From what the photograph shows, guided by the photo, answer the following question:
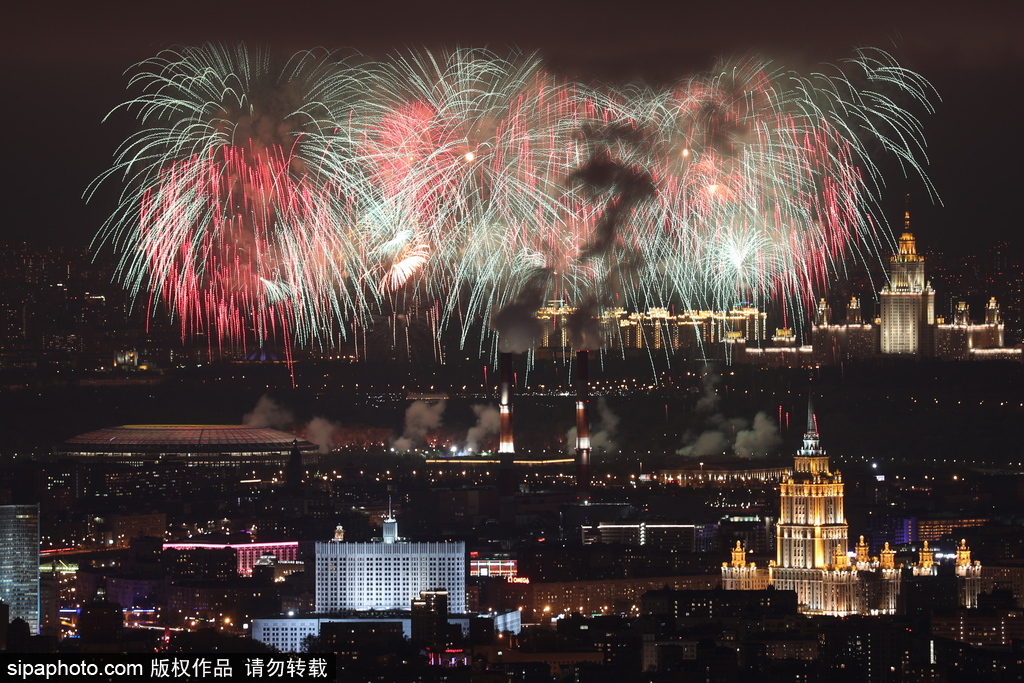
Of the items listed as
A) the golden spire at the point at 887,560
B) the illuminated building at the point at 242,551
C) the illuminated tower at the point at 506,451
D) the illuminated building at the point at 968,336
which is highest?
the illuminated building at the point at 968,336

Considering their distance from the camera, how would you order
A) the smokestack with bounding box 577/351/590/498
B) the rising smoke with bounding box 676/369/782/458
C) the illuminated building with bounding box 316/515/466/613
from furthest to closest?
the rising smoke with bounding box 676/369/782/458 → the smokestack with bounding box 577/351/590/498 → the illuminated building with bounding box 316/515/466/613

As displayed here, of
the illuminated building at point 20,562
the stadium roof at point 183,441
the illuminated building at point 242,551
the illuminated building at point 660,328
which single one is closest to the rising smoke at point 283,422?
the stadium roof at point 183,441

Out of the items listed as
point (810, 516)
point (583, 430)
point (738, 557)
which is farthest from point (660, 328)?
point (810, 516)

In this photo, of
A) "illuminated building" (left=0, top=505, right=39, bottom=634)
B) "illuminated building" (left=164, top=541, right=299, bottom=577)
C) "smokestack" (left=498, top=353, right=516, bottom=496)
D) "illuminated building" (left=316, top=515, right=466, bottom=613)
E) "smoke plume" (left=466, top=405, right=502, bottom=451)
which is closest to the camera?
"illuminated building" (left=0, top=505, right=39, bottom=634)

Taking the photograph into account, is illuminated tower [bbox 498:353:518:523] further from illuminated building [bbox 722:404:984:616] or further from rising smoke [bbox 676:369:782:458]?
illuminated building [bbox 722:404:984:616]

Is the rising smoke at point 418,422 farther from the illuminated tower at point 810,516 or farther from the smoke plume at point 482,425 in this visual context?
the illuminated tower at point 810,516

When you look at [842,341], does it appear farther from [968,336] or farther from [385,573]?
[385,573]

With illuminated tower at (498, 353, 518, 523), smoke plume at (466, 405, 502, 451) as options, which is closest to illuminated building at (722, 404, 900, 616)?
illuminated tower at (498, 353, 518, 523)
